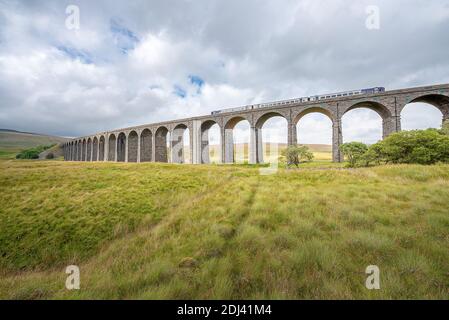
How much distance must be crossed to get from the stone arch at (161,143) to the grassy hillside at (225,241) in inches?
1471

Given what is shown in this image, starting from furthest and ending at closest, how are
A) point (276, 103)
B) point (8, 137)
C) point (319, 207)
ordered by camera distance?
point (8, 137), point (276, 103), point (319, 207)

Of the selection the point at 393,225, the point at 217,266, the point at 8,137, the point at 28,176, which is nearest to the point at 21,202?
the point at 28,176

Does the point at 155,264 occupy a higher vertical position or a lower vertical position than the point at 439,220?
lower

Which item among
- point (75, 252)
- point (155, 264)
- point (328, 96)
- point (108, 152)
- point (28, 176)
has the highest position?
point (328, 96)

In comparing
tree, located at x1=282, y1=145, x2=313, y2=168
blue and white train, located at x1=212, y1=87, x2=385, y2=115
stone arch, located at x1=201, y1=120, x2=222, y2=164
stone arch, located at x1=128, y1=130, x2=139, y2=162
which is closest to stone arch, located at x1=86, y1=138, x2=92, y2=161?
stone arch, located at x1=128, y1=130, x2=139, y2=162

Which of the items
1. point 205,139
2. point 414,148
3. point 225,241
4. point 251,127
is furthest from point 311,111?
point 225,241

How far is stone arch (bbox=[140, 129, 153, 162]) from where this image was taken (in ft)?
164

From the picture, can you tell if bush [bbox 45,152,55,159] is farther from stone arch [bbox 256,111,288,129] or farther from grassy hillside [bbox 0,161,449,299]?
stone arch [bbox 256,111,288,129]

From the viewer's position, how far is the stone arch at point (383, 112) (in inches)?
919

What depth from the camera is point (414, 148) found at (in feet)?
50.1

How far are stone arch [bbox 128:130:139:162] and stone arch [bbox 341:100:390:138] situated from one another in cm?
5209

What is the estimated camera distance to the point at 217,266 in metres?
3.60

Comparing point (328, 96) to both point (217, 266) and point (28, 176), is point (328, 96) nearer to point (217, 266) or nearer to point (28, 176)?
point (217, 266)
